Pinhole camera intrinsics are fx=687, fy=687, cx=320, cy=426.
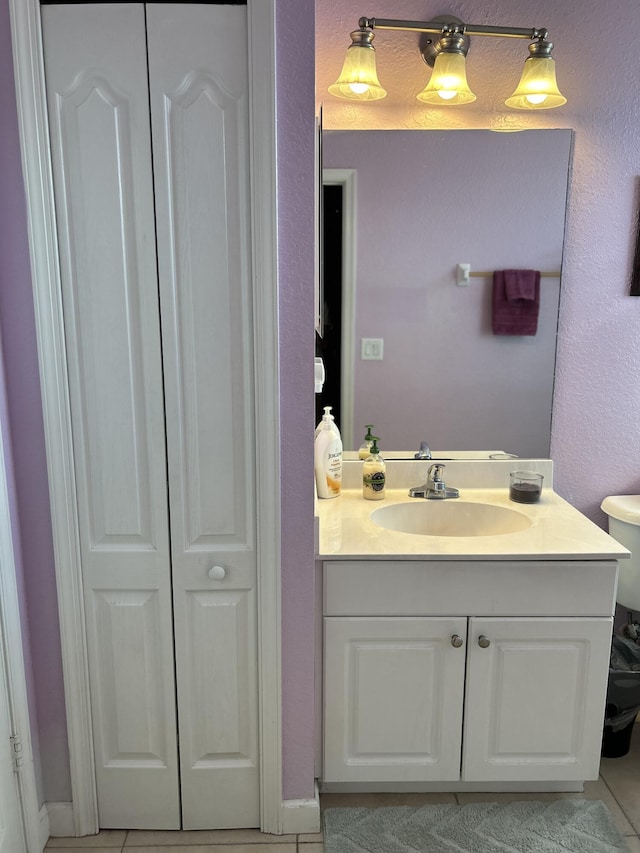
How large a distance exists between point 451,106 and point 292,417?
111cm

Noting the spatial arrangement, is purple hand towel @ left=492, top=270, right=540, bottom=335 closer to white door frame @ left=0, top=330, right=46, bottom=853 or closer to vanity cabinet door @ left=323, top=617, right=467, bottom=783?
vanity cabinet door @ left=323, top=617, right=467, bottom=783

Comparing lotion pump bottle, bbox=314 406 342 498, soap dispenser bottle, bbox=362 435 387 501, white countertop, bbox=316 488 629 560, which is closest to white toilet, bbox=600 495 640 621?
white countertop, bbox=316 488 629 560

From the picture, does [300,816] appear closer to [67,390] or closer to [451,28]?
[67,390]

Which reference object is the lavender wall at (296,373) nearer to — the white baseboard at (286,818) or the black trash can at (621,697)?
the white baseboard at (286,818)

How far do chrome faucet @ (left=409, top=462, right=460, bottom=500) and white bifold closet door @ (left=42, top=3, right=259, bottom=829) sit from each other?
0.68m

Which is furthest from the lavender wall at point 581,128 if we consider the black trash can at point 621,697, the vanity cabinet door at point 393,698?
the vanity cabinet door at point 393,698

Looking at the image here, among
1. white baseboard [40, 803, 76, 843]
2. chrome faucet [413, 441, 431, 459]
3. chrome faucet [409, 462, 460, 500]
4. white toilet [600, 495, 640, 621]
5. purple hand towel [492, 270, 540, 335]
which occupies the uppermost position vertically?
purple hand towel [492, 270, 540, 335]

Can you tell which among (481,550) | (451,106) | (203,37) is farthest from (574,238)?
(203,37)

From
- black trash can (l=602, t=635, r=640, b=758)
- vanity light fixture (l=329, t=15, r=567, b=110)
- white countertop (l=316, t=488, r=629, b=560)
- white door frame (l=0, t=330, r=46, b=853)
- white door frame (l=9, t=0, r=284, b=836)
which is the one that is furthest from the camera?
black trash can (l=602, t=635, r=640, b=758)

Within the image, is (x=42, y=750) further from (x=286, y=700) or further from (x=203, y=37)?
(x=203, y=37)

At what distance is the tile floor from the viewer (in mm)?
1723

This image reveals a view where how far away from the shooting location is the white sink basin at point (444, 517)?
2.02 m

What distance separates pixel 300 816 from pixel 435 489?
96cm

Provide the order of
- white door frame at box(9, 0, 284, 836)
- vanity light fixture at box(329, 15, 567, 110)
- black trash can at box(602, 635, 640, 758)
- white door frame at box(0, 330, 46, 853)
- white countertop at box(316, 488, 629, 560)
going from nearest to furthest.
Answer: white door frame at box(9, 0, 284, 836), white door frame at box(0, 330, 46, 853), white countertop at box(316, 488, 629, 560), vanity light fixture at box(329, 15, 567, 110), black trash can at box(602, 635, 640, 758)
